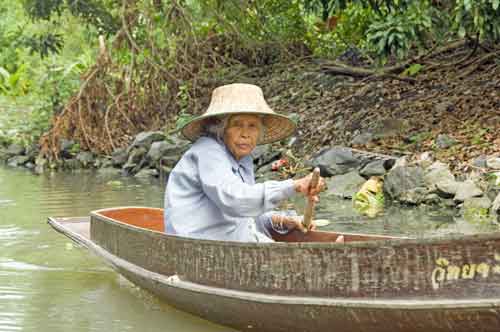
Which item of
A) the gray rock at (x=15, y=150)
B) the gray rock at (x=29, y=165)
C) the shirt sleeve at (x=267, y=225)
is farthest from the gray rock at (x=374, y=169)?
the gray rock at (x=15, y=150)

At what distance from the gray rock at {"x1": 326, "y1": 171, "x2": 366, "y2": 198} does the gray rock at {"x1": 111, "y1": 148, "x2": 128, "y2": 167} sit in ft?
15.9

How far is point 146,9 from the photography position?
14.8 metres

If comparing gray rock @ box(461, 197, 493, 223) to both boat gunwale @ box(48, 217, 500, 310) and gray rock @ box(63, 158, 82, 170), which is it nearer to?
boat gunwale @ box(48, 217, 500, 310)

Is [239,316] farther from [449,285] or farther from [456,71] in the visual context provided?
[456,71]

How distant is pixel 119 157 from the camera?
1469 centimetres

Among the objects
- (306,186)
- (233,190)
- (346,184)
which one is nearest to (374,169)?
(346,184)

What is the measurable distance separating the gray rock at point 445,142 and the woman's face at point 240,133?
567 centimetres

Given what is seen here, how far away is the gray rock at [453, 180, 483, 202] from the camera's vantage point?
8.93m

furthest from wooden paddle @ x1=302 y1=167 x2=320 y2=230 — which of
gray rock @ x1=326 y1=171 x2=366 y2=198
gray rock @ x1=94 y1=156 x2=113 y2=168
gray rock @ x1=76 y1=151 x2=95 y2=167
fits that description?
gray rock @ x1=76 y1=151 x2=95 y2=167

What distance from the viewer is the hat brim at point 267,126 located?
16.6 ft

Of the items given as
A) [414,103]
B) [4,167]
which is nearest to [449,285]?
[414,103]

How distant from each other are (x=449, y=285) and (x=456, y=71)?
28.1 ft

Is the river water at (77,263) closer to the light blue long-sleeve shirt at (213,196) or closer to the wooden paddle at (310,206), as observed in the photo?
the light blue long-sleeve shirt at (213,196)

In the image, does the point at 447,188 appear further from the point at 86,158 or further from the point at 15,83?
the point at 15,83
